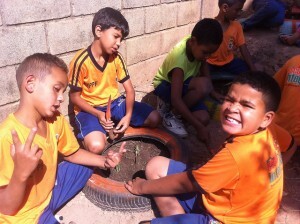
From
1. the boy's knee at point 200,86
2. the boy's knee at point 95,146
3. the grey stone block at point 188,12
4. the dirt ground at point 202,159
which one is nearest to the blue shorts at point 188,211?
the dirt ground at point 202,159

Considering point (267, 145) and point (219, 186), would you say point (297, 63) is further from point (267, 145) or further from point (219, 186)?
point (219, 186)

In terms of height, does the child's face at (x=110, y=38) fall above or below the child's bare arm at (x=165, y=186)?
above

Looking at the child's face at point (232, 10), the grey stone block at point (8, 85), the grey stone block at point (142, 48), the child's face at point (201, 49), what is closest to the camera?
the grey stone block at point (8, 85)

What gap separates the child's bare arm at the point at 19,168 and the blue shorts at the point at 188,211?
0.83 meters

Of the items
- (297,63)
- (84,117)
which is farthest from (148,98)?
(297,63)

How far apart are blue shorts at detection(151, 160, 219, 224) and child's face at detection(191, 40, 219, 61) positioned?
1367 millimetres

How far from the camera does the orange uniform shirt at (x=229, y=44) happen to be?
431cm

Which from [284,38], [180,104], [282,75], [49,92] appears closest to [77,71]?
[49,92]

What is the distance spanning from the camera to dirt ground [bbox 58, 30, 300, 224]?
2.37 m

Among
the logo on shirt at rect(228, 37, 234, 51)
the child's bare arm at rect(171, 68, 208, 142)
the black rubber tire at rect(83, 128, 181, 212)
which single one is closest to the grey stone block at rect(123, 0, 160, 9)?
the child's bare arm at rect(171, 68, 208, 142)

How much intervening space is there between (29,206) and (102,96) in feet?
4.44

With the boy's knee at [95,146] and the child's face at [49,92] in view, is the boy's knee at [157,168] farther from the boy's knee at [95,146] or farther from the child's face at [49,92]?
the child's face at [49,92]

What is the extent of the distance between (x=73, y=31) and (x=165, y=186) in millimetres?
1710

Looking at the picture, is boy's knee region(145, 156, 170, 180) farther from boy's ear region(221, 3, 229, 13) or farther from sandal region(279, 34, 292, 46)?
sandal region(279, 34, 292, 46)
